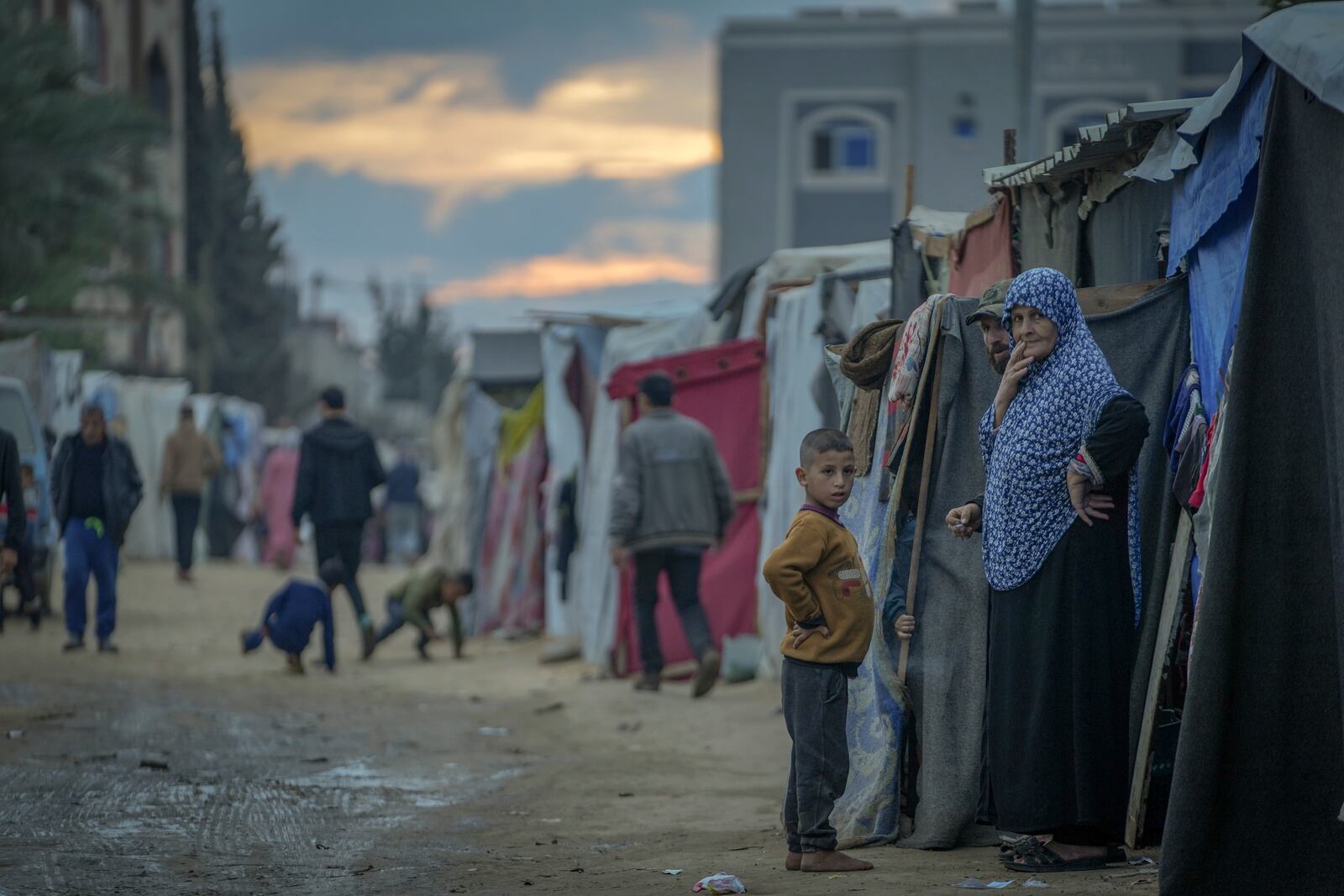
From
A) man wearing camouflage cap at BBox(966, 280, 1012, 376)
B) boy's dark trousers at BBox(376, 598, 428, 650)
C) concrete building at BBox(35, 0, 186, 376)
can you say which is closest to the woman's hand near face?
man wearing camouflage cap at BBox(966, 280, 1012, 376)

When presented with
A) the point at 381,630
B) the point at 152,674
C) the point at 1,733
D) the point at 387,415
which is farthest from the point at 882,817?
the point at 387,415

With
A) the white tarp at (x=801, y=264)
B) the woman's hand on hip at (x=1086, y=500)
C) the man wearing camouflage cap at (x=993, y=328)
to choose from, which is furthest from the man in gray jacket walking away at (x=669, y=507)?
the woman's hand on hip at (x=1086, y=500)

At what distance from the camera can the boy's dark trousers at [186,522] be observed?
19891 mm

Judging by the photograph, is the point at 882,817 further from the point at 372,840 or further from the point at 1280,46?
the point at 1280,46

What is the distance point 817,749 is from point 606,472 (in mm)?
7571

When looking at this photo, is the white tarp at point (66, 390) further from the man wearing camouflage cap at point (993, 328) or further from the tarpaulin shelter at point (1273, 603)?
the tarpaulin shelter at point (1273, 603)

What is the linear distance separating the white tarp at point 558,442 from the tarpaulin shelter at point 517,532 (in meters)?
0.74

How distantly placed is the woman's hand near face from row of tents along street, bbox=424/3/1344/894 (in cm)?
48

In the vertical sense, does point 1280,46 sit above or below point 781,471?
above

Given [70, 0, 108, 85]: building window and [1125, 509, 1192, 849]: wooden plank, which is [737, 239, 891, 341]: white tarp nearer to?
[1125, 509, 1192, 849]: wooden plank

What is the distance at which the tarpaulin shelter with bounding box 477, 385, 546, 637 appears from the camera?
16.0 m

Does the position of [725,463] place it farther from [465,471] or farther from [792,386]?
[465,471]

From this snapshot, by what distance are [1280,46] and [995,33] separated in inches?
1310

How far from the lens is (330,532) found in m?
13.1
